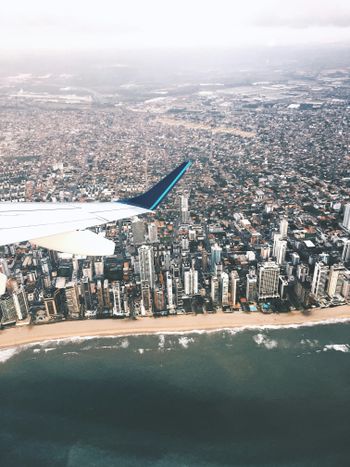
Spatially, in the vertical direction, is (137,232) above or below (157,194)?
below

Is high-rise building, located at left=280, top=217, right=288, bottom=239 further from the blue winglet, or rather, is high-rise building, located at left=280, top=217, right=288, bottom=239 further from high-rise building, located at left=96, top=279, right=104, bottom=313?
the blue winglet

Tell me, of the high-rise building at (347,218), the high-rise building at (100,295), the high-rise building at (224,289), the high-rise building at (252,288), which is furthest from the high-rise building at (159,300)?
the high-rise building at (347,218)

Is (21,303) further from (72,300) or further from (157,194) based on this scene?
(157,194)

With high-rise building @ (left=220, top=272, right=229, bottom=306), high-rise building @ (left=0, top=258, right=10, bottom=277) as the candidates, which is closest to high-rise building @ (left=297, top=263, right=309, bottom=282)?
high-rise building @ (left=220, top=272, right=229, bottom=306)

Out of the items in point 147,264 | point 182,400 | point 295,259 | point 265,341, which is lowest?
point 182,400

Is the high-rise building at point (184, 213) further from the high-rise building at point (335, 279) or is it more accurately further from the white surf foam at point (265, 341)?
the white surf foam at point (265, 341)

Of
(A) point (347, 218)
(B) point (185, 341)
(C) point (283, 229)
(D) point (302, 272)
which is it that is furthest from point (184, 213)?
(B) point (185, 341)

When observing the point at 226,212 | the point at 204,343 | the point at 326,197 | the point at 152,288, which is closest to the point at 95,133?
the point at 226,212
